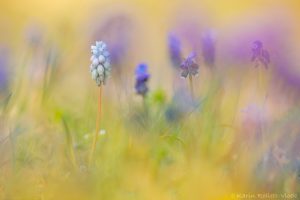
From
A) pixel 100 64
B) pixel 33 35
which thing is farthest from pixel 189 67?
pixel 33 35

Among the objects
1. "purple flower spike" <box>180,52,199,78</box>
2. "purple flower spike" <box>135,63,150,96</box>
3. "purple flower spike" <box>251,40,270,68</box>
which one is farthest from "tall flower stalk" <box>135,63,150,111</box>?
"purple flower spike" <box>251,40,270,68</box>

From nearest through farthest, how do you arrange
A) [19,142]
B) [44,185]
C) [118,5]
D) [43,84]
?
1. [44,185]
2. [19,142]
3. [43,84]
4. [118,5]

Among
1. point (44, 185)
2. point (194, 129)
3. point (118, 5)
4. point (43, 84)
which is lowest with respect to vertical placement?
point (44, 185)

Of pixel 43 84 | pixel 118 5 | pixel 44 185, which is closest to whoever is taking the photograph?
pixel 44 185

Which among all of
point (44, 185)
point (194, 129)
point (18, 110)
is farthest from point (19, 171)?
point (194, 129)

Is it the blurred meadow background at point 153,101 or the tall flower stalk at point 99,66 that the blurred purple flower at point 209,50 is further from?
the tall flower stalk at point 99,66

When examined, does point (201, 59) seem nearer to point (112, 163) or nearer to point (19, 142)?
point (112, 163)

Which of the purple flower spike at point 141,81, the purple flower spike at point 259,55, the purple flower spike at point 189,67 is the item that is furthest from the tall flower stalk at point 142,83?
the purple flower spike at point 259,55

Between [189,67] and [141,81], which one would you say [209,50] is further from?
[141,81]
